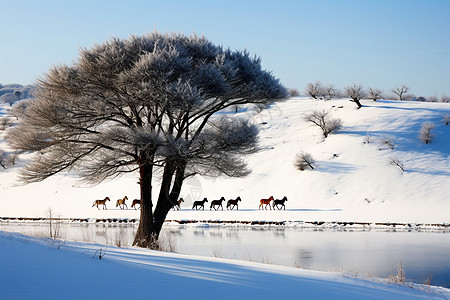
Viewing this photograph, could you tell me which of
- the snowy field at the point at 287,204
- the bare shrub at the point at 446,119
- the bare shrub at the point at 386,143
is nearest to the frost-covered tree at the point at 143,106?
the snowy field at the point at 287,204

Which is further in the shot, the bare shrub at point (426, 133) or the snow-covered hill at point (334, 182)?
the bare shrub at point (426, 133)

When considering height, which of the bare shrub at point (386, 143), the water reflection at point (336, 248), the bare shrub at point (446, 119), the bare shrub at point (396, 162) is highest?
the bare shrub at point (446, 119)

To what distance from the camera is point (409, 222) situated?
2900cm

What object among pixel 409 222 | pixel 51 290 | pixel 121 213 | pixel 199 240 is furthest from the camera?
pixel 121 213

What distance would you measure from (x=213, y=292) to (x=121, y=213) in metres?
34.6

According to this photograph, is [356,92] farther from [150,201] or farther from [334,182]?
[150,201]

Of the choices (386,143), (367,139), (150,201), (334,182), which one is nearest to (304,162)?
(334,182)

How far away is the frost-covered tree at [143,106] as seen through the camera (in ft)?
46.5

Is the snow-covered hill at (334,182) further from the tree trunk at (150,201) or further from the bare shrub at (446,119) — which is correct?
the tree trunk at (150,201)

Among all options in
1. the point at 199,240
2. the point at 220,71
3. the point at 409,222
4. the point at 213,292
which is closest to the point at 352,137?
the point at 409,222

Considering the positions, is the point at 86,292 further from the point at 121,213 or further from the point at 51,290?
the point at 121,213

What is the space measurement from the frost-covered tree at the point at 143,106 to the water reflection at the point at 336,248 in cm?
247

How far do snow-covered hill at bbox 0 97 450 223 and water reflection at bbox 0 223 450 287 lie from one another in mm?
8146

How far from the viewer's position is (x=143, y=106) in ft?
51.1
